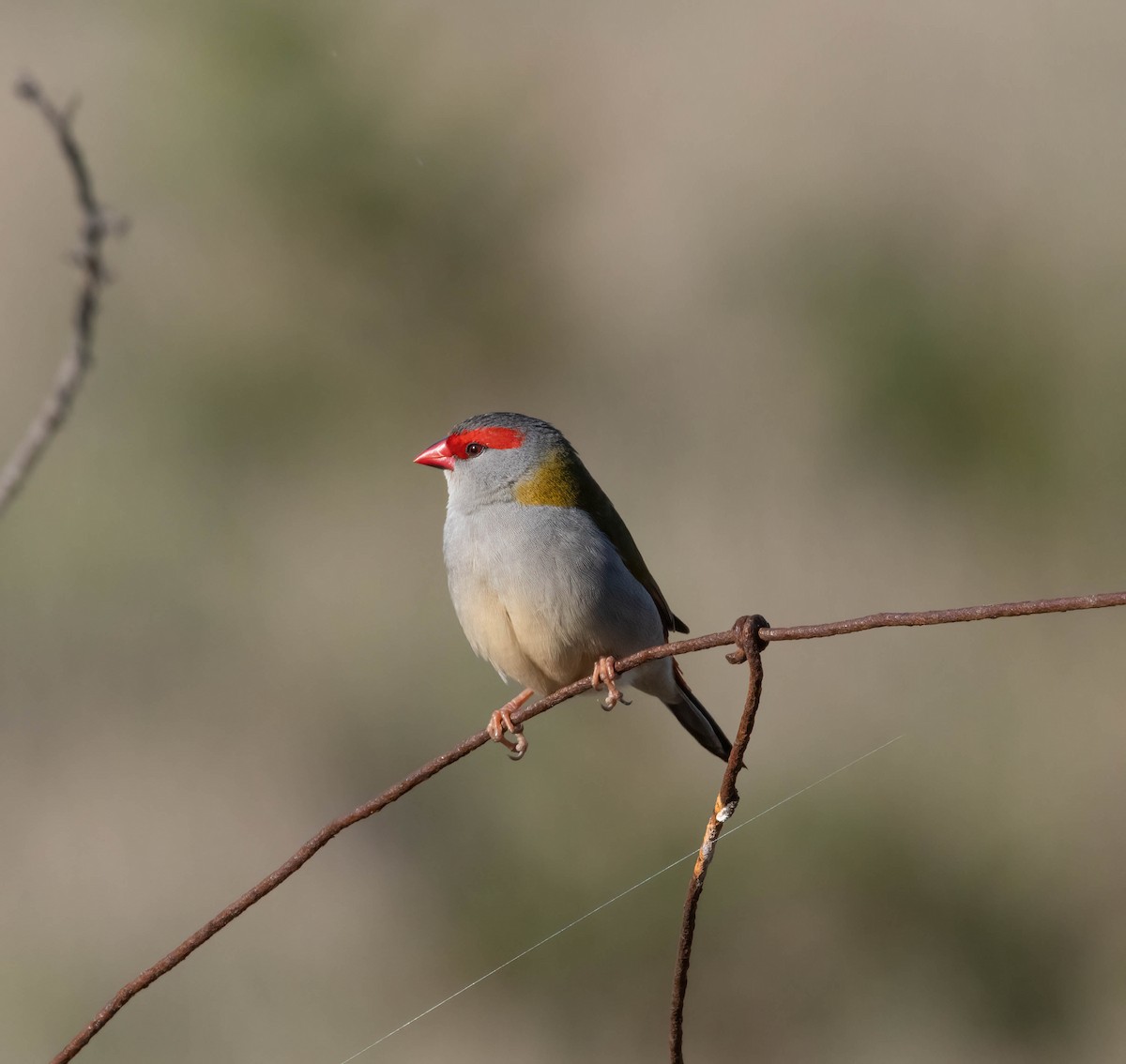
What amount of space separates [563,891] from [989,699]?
96.5 inches

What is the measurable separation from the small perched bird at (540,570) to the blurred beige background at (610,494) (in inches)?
141

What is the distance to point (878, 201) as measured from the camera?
9.49 metres

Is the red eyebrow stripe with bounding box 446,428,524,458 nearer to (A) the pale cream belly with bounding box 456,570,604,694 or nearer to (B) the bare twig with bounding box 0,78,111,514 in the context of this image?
(A) the pale cream belly with bounding box 456,570,604,694

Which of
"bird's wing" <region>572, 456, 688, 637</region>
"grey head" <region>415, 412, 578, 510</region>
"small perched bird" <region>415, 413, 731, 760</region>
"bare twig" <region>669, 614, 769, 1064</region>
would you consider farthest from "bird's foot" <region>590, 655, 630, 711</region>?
"bare twig" <region>669, 614, 769, 1064</region>

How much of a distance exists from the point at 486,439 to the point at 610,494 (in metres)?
4.21

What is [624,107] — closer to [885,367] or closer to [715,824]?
[885,367]

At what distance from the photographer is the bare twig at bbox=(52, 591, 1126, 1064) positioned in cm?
180

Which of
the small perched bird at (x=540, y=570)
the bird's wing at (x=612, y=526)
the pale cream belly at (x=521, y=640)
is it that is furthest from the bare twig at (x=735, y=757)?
the bird's wing at (x=612, y=526)

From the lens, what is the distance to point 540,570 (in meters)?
3.51

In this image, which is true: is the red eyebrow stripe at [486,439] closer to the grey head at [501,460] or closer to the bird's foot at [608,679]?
the grey head at [501,460]

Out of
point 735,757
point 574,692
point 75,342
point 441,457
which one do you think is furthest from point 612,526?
point 75,342

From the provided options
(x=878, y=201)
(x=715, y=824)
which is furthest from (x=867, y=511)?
(x=715, y=824)

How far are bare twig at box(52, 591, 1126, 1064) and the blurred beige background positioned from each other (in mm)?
5055

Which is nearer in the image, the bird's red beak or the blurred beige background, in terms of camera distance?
the bird's red beak
